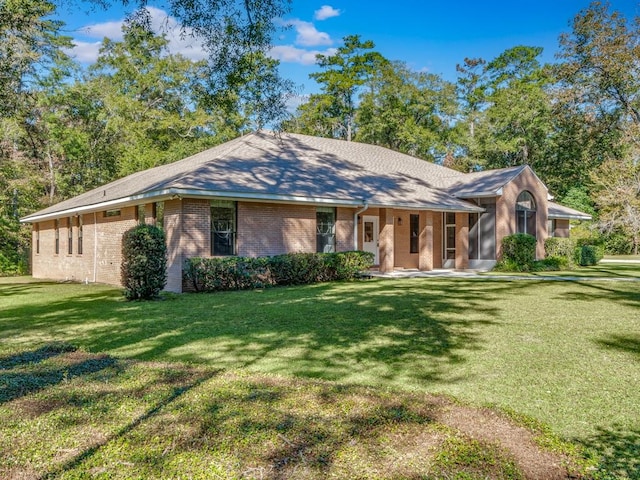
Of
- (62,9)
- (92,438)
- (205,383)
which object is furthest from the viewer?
(62,9)

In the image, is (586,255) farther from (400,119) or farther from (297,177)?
(400,119)

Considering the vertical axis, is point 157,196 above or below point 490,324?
above

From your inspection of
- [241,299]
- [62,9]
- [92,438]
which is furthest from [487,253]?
[92,438]

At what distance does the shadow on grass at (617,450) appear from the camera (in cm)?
317

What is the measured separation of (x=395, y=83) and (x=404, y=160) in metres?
13.2

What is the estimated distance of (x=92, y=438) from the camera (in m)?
3.57

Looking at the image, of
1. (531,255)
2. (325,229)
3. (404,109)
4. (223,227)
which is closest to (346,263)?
(325,229)

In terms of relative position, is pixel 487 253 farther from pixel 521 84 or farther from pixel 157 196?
pixel 521 84

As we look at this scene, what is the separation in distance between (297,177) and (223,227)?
12.6ft

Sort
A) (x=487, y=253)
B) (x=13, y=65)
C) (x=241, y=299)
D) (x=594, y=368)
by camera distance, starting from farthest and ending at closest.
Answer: (x=487, y=253) → (x=241, y=299) → (x=13, y=65) → (x=594, y=368)

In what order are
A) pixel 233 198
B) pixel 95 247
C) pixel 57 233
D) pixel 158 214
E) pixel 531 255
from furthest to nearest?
1. pixel 57 233
2. pixel 531 255
3. pixel 95 247
4. pixel 158 214
5. pixel 233 198

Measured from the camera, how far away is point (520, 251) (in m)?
19.5

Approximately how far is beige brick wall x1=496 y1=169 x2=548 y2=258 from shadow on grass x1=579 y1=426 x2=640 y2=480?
17.3 m

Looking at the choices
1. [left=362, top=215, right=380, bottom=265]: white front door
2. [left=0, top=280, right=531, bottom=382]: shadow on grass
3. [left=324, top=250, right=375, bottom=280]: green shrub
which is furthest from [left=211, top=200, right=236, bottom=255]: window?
[left=362, top=215, right=380, bottom=265]: white front door
